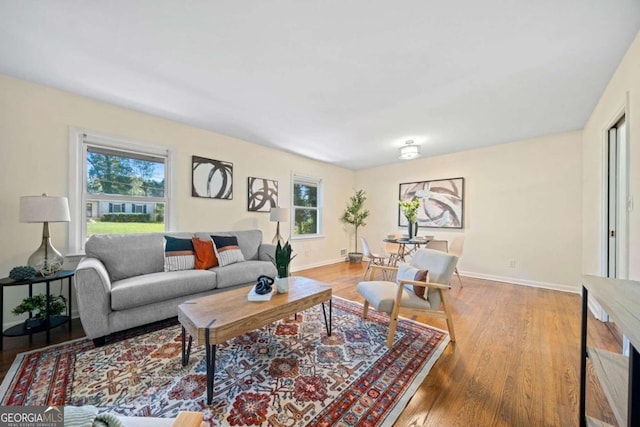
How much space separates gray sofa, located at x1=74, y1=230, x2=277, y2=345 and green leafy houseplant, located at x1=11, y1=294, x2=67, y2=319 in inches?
16.2

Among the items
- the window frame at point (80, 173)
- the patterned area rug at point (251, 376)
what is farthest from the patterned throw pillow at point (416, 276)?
the window frame at point (80, 173)

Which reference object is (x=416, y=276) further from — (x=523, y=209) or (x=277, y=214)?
(x=523, y=209)

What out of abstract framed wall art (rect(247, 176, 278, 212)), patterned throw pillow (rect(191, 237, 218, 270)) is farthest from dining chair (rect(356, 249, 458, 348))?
abstract framed wall art (rect(247, 176, 278, 212))

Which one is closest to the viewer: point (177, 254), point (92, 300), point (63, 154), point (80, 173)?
point (92, 300)

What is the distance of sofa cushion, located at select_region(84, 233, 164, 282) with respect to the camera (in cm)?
237

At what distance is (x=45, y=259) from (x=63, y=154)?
1094 mm

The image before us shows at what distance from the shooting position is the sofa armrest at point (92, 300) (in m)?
1.88

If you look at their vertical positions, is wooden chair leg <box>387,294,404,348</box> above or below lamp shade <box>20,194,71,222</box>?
below

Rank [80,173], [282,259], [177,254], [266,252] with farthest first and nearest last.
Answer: [266,252] < [177,254] < [80,173] < [282,259]

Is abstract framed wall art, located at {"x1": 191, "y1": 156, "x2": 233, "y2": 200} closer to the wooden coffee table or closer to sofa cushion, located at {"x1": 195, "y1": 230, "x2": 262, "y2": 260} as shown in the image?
sofa cushion, located at {"x1": 195, "y1": 230, "x2": 262, "y2": 260}

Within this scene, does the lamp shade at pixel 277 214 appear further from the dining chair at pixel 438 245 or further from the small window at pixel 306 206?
the dining chair at pixel 438 245

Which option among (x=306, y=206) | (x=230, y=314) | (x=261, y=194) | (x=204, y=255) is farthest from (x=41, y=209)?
(x=306, y=206)

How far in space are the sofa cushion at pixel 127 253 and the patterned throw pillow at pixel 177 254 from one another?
9cm

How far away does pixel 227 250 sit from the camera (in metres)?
3.02
